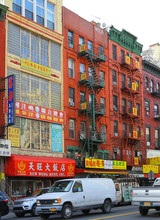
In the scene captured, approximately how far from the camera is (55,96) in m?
33.6

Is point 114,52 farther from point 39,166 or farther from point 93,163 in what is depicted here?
point 39,166

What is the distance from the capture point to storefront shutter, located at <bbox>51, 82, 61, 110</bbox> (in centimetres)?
3322

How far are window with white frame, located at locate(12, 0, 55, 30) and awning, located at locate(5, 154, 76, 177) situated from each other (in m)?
12.5

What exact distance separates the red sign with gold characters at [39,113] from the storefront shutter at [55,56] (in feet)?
14.2

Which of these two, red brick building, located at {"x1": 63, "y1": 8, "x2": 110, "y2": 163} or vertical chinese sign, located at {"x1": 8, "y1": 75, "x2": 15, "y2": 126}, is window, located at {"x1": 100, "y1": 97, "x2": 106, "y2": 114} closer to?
red brick building, located at {"x1": 63, "y1": 8, "x2": 110, "y2": 163}

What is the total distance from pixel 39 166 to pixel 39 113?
475cm

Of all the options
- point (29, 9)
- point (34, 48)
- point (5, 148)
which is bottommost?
point (5, 148)

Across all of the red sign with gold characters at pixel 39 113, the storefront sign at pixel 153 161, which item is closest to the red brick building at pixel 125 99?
the storefront sign at pixel 153 161

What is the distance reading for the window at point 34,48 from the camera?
3120 cm

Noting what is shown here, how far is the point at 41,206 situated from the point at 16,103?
12.8m

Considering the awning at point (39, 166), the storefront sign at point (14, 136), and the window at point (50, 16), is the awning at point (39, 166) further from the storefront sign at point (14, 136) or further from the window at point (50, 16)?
the window at point (50, 16)

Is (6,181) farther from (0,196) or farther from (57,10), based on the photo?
(57,10)

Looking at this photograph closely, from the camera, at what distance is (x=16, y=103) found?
29141mm

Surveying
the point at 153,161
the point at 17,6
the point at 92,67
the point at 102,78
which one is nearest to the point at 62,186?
the point at 17,6
